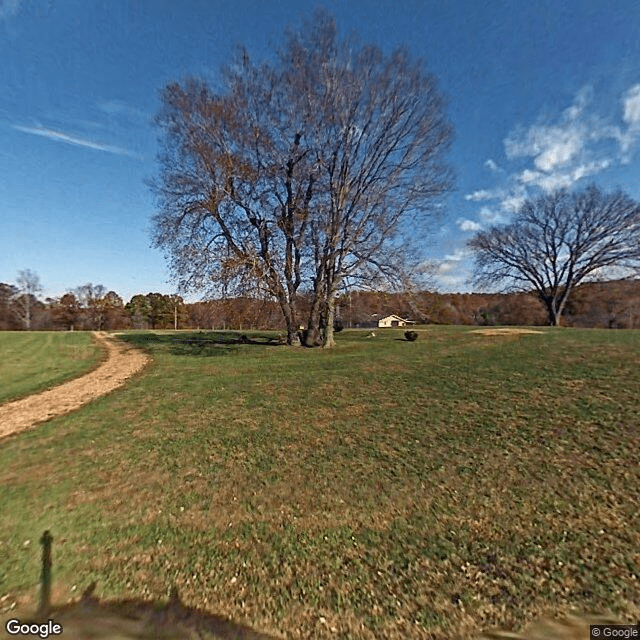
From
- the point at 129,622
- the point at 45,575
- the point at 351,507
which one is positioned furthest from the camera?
the point at 351,507

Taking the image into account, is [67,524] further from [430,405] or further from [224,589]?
[430,405]

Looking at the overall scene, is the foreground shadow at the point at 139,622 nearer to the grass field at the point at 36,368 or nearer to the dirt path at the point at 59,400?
the dirt path at the point at 59,400

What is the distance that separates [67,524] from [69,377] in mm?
10447

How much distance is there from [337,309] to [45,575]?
1690cm

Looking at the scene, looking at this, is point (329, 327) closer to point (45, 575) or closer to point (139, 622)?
point (45, 575)

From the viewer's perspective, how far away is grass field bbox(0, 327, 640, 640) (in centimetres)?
250

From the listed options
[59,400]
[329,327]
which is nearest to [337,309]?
[329,327]

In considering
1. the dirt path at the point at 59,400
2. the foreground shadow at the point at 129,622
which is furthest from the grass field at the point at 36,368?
the foreground shadow at the point at 129,622

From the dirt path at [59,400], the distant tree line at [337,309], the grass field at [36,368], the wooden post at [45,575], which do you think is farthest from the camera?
the distant tree line at [337,309]

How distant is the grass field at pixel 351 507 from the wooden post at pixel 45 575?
58 millimetres

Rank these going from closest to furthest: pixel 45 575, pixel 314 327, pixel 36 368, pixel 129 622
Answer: pixel 129 622 → pixel 45 575 → pixel 36 368 → pixel 314 327

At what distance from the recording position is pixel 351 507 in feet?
12.0

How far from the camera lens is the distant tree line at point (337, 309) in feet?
55.2

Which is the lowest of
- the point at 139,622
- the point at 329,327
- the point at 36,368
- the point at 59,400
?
the point at 139,622
